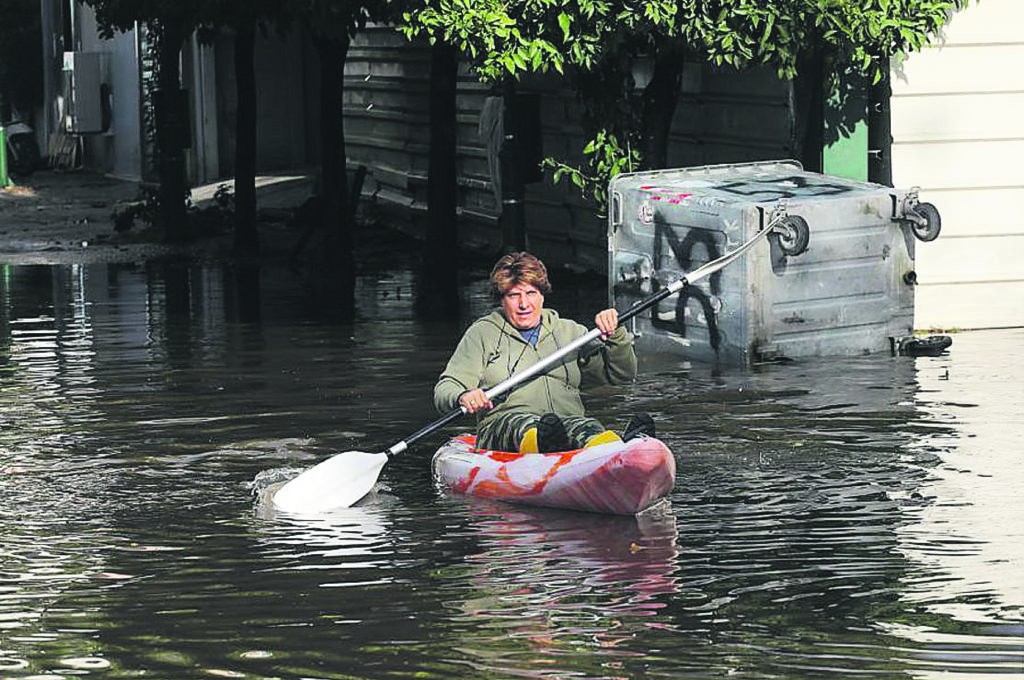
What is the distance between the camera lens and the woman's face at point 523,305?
11008 millimetres

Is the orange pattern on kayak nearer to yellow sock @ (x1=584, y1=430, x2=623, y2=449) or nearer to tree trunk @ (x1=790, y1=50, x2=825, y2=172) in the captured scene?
yellow sock @ (x1=584, y1=430, x2=623, y2=449)

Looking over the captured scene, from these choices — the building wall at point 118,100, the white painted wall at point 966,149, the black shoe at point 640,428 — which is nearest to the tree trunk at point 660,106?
the white painted wall at point 966,149

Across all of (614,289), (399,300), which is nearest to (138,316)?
(399,300)

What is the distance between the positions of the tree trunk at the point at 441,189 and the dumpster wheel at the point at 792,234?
5371 mm

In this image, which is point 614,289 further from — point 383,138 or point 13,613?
point 383,138

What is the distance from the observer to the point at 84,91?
38.3 meters

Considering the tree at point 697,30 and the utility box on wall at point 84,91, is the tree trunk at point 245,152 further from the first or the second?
the utility box on wall at point 84,91

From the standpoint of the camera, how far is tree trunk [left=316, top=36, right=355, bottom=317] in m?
22.0

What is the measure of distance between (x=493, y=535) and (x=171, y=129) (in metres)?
17.0

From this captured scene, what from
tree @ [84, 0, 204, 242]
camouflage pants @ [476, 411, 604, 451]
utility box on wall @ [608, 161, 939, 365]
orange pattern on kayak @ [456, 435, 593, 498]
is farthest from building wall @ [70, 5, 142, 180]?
orange pattern on kayak @ [456, 435, 593, 498]

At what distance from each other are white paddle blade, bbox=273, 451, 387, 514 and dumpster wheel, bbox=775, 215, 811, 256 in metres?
4.63

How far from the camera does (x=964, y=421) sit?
505 inches

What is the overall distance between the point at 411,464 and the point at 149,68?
2481 cm

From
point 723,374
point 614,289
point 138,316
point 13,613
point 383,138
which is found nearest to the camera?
point 13,613
